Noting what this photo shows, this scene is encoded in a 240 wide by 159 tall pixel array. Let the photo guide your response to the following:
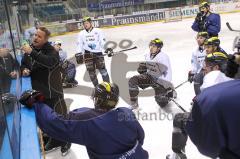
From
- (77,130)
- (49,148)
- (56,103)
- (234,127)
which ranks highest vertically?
(234,127)

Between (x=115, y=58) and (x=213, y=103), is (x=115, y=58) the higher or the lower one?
the lower one

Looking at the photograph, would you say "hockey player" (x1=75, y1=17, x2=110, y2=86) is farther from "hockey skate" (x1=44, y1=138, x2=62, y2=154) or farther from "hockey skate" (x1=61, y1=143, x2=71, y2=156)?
"hockey skate" (x1=61, y1=143, x2=71, y2=156)

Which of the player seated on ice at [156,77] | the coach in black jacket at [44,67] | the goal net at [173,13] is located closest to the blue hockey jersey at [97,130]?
the coach in black jacket at [44,67]

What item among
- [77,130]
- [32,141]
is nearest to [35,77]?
[32,141]

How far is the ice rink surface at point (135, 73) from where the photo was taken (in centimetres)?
403

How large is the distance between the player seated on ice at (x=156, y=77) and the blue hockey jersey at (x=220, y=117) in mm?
3882

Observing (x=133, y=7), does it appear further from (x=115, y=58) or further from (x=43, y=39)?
(x=43, y=39)

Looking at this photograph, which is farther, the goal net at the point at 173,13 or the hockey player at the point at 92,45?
the goal net at the point at 173,13

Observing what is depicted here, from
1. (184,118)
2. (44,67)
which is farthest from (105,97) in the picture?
(44,67)

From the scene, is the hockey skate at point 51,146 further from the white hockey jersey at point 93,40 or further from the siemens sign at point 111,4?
the siemens sign at point 111,4

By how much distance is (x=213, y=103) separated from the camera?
120 centimetres

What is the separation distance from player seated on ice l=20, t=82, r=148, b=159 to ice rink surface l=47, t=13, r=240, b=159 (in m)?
1.54

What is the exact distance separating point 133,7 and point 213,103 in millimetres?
14691

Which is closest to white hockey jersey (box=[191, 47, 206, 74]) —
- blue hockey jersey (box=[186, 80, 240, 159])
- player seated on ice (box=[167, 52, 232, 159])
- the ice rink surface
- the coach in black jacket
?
the ice rink surface
